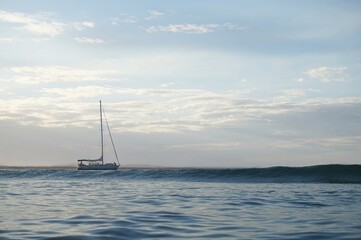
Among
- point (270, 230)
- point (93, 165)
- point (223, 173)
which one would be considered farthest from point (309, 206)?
point (93, 165)

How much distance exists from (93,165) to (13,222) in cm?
4706

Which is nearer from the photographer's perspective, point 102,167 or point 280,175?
point 280,175

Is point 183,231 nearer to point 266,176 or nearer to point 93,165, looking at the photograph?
point 266,176

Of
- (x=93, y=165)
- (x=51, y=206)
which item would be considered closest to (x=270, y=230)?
(x=51, y=206)

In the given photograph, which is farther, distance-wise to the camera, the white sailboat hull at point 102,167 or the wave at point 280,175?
the white sailboat hull at point 102,167

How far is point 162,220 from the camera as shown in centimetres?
848

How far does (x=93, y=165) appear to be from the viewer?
5456cm

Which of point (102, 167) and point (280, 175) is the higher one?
point (102, 167)

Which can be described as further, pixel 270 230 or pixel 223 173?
pixel 223 173

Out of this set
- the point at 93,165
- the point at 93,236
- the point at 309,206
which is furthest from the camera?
the point at 93,165

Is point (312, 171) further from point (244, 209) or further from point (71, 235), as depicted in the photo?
point (71, 235)

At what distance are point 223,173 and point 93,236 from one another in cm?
2525

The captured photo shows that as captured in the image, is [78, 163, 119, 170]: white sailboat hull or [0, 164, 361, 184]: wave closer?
[0, 164, 361, 184]: wave

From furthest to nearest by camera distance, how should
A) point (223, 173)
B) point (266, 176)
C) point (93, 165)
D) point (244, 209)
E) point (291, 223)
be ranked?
point (93, 165) → point (223, 173) → point (266, 176) → point (244, 209) → point (291, 223)
